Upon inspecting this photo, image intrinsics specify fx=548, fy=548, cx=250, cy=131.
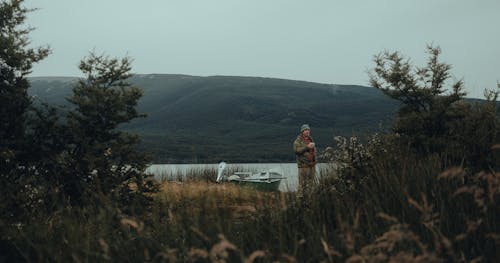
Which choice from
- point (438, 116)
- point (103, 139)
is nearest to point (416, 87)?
point (438, 116)

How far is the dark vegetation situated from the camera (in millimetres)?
4469

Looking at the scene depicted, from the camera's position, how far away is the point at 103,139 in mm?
10758

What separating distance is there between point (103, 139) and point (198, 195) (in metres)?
3.53

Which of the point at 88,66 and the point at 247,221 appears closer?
the point at 247,221

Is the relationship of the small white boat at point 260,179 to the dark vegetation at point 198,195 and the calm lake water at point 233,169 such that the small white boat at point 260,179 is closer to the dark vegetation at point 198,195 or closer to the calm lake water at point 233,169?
the calm lake water at point 233,169

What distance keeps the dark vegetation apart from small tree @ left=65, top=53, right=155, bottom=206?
25 mm

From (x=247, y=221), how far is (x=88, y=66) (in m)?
6.78

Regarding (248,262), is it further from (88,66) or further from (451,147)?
(88,66)

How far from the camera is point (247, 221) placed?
5602 millimetres

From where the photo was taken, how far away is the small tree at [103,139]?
33.3 feet

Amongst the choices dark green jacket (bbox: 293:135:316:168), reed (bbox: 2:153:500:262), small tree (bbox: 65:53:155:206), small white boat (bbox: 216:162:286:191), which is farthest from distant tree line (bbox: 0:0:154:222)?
small white boat (bbox: 216:162:286:191)

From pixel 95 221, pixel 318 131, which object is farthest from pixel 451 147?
pixel 318 131

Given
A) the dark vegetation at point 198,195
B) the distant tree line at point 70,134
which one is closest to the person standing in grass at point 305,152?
the dark vegetation at point 198,195

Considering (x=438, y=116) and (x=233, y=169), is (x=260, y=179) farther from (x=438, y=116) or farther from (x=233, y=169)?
(x=438, y=116)
